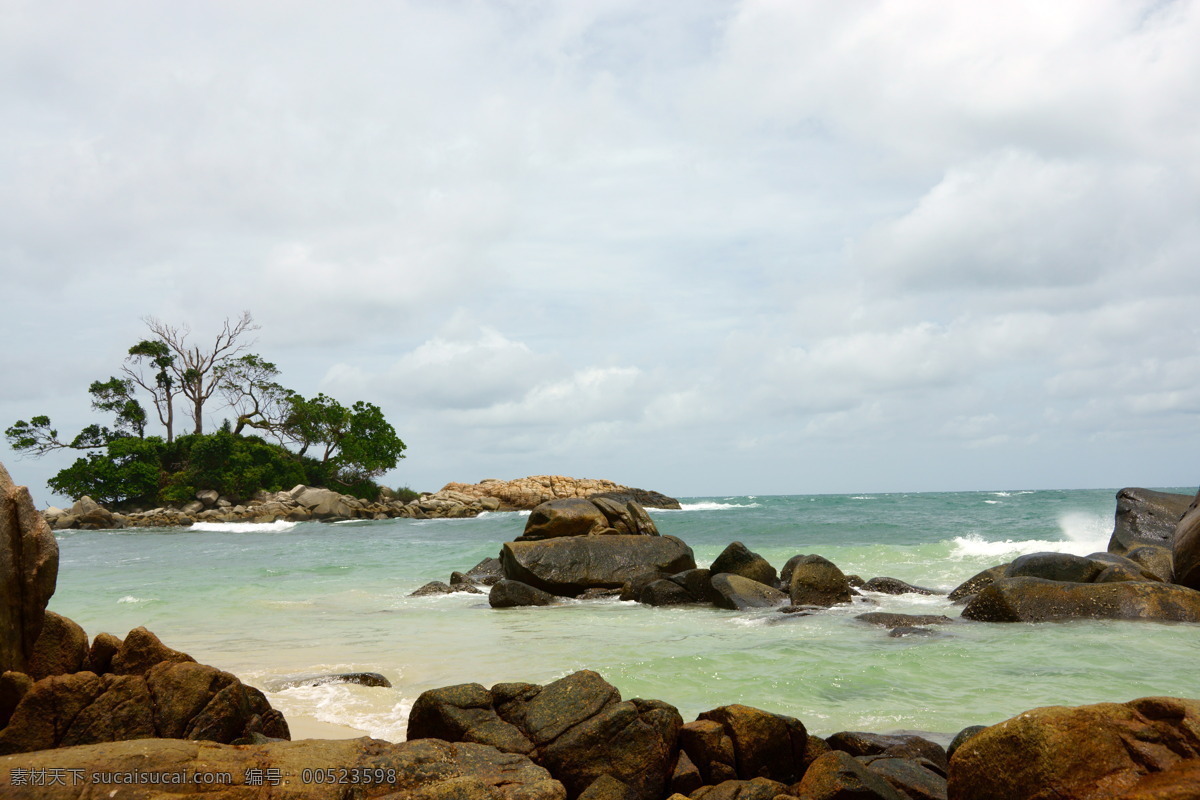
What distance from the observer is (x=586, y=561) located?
15.7m

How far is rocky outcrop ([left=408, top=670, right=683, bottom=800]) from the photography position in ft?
15.9

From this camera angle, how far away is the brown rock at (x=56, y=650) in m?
5.79

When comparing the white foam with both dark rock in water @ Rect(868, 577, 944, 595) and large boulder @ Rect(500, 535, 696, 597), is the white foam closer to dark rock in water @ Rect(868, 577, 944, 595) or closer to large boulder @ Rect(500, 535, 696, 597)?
large boulder @ Rect(500, 535, 696, 597)

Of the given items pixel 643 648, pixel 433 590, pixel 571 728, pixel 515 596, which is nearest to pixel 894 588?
pixel 515 596

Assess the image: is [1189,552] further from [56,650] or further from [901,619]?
[56,650]

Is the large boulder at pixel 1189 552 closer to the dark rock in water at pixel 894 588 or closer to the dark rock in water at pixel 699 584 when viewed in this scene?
the dark rock in water at pixel 894 588

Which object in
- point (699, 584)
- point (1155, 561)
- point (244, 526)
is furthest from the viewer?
point (244, 526)

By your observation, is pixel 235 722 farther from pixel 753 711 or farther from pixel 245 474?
pixel 245 474

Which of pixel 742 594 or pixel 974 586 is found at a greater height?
pixel 742 594

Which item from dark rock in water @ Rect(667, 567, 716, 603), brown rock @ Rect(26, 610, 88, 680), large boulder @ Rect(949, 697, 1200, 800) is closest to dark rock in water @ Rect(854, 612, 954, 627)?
dark rock in water @ Rect(667, 567, 716, 603)

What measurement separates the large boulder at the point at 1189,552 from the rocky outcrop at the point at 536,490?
45.6 m

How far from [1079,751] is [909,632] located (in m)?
6.98

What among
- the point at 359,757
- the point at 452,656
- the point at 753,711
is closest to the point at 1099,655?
the point at 753,711

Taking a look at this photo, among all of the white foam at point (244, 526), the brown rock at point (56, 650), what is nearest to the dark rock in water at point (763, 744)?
→ the brown rock at point (56, 650)
